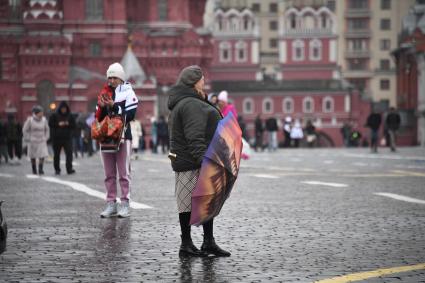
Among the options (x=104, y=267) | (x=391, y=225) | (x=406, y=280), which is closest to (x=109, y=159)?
(x=391, y=225)

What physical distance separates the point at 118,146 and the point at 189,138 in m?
4.26

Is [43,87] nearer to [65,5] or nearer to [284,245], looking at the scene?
[65,5]

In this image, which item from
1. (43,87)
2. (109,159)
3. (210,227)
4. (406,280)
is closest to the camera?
(406,280)

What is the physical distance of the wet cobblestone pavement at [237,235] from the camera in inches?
402

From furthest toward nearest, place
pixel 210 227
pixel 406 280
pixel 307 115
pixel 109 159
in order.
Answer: pixel 307 115, pixel 109 159, pixel 210 227, pixel 406 280

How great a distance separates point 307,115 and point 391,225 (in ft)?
329

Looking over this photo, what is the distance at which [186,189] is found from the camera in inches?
441

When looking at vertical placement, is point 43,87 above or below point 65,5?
below

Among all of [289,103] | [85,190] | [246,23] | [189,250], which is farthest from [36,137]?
[246,23]

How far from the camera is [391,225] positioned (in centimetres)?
1402

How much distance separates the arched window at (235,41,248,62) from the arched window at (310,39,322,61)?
726 centimetres

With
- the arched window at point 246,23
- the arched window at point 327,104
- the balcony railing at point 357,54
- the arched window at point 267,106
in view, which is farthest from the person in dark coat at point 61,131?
the balcony railing at point 357,54

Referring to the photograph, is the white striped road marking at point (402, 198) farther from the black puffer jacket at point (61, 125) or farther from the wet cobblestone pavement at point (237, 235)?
the black puffer jacket at point (61, 125)

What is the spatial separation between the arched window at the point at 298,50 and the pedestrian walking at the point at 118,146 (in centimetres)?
11026
